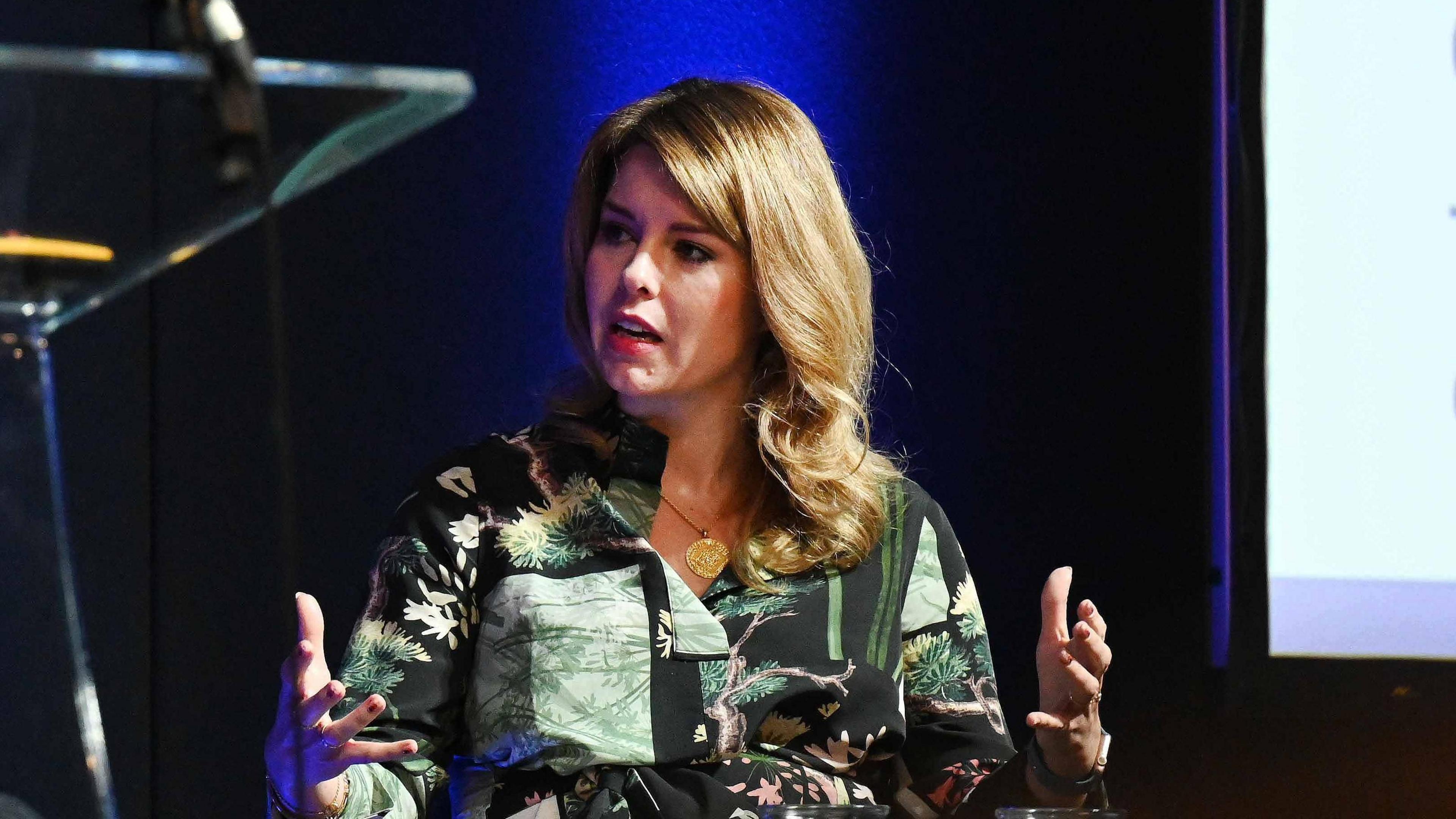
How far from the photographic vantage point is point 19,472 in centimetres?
67

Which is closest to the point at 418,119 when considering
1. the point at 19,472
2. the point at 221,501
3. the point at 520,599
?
the point at 19,472

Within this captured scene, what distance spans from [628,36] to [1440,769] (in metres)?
1.44

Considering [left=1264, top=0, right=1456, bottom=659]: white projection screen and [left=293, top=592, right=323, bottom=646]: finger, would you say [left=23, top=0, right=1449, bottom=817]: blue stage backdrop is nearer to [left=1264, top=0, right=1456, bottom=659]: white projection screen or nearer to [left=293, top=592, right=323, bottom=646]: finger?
[left=1264, top=0, right=1456, bottom=659]: white projection screen

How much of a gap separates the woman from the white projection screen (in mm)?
379

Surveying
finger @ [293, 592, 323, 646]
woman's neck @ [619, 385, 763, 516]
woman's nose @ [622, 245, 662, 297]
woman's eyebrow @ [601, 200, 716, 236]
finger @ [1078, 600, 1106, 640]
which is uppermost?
woman's eyebrow @ [601, 200, 716, 236]

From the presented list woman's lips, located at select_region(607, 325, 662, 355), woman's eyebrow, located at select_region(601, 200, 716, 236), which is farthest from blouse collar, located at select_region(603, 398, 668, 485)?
woman's eyebrow, located at select_region(601, 200, 716, 236)

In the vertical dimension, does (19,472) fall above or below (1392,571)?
above

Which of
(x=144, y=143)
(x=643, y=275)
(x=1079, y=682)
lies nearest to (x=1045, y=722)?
(x=1079, y=682)

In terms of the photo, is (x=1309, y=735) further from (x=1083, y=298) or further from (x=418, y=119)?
(x=418, y=119)

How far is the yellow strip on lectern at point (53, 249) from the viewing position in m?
0.66

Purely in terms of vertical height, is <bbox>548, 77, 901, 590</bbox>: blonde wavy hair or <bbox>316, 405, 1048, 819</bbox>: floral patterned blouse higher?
<bbox>548, 77, 901, 590</bbox>: blonde wavy hair

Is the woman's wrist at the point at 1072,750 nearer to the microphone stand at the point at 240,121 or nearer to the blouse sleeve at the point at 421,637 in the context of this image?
the blouse sleeve at the point at 421,637

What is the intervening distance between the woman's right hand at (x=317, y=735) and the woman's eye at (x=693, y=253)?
21.8 inches

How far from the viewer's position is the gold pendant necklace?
4.91 feet
